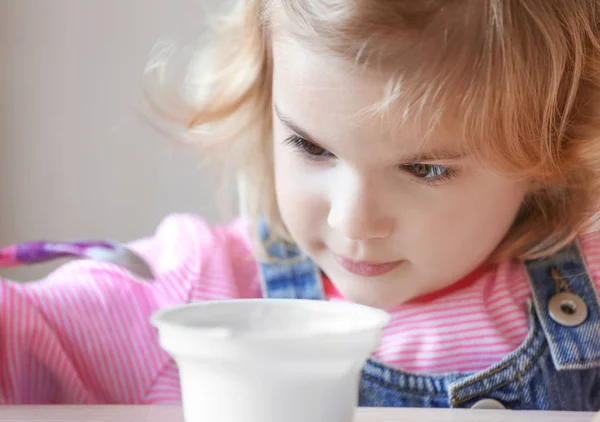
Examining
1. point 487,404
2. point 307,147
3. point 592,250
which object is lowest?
point 487,404

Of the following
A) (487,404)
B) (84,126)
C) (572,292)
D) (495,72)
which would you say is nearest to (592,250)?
(572,292)

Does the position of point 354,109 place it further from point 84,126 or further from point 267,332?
point 84,126

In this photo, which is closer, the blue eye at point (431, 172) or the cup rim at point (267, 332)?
the cup rim at point (267, 332)

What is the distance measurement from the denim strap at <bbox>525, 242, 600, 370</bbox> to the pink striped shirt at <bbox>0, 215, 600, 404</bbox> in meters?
0.01

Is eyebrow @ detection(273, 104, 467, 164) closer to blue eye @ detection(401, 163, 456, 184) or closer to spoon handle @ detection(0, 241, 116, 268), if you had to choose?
blue eye @ detection(401, 163, 456, 184)

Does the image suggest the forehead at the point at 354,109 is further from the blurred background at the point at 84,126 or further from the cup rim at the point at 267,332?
the blurred background at the point at 84,126

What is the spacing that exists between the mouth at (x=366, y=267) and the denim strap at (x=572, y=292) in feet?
0.53

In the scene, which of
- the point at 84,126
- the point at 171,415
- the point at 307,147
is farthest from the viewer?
the point at 84,126

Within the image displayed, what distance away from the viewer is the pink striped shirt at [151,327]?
2.27 ft

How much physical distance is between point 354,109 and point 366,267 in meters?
0.16

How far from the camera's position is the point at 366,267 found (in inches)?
27.1

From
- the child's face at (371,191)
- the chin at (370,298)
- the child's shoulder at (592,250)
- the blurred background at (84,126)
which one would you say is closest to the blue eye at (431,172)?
the child's face at (371,191)

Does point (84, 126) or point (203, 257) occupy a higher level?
point (84, 126)

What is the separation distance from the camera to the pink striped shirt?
2.27ft
